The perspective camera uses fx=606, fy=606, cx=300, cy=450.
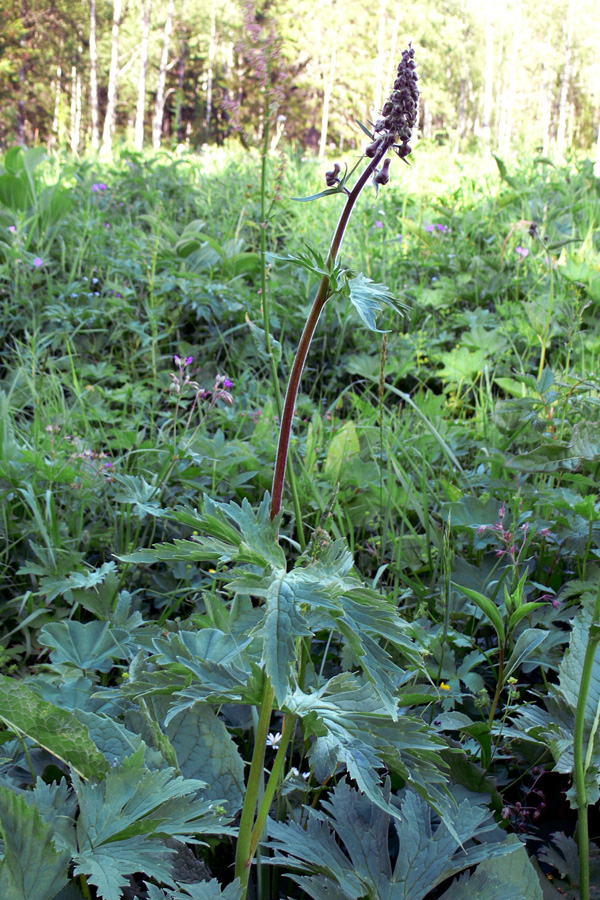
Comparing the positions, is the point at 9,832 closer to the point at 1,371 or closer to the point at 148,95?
the point at 1,371

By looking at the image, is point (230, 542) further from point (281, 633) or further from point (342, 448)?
point (342, 448)

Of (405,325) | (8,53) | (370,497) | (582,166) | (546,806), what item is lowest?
(546,806)

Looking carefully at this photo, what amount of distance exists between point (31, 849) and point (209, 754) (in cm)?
35

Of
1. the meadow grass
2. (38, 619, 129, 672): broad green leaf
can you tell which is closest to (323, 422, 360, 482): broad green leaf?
the meadow grass

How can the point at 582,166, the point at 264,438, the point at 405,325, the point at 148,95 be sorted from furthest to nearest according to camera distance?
the point at 148,95 → the point at 582,166 → the point at 405,325 → the point at 264,438

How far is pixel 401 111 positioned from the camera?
87 centimetres

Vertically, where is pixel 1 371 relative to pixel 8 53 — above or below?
below

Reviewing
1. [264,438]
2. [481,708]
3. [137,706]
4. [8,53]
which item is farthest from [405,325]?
[8,53]

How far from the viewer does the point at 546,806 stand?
3.59ft

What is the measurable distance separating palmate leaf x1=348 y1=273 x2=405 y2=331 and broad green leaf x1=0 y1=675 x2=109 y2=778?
28.0 inches

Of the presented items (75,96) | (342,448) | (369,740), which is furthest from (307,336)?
(75,96)

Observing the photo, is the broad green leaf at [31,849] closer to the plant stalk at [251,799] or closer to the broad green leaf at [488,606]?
the plant stalk at [251,799]

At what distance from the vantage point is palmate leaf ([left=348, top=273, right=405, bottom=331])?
817 millimetres

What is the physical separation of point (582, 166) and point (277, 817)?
20.2 ft
